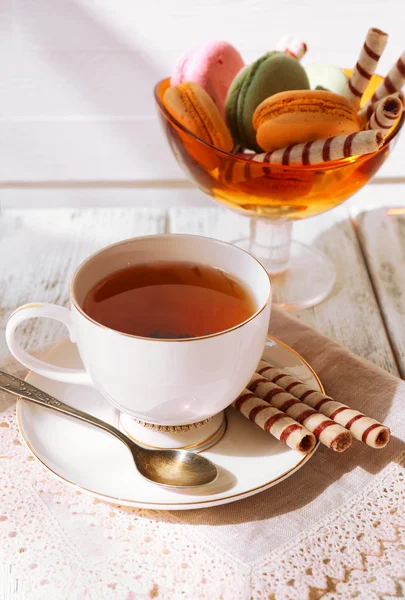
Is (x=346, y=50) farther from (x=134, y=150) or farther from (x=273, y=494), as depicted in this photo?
(x=273, y=494)

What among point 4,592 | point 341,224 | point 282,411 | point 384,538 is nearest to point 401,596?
point 384,538

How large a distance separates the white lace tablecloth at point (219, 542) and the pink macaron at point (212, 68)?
1.75 ft

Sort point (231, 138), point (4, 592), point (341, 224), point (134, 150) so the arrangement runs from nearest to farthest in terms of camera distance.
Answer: point (4, 592)
point (231, 138)
point (341, 224)
point (134, 150)

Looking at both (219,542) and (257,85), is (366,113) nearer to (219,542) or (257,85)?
(257,85)

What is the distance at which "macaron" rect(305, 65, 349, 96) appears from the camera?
0.92m

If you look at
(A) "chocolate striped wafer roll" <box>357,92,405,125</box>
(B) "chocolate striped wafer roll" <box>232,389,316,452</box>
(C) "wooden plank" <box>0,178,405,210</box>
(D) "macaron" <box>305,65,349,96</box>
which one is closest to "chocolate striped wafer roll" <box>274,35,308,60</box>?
(D) "macaron" <box>305,65,349,96</box>

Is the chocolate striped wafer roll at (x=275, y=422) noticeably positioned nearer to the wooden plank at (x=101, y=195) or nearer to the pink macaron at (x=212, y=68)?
the pink macaron at (x=212, y=68)

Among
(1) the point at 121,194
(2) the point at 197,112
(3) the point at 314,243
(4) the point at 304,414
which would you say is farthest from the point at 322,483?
(1) the point at 121,194

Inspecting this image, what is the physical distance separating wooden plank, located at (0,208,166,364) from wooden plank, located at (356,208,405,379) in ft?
1.14

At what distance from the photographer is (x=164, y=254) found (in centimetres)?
65

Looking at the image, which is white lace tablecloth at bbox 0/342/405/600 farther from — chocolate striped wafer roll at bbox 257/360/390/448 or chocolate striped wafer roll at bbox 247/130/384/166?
chocolate striped wafer roll at bbox 247/130/384/166

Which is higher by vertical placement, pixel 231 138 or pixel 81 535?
pixel 231 138

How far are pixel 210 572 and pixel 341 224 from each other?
78cm

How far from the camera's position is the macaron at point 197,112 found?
85cm
